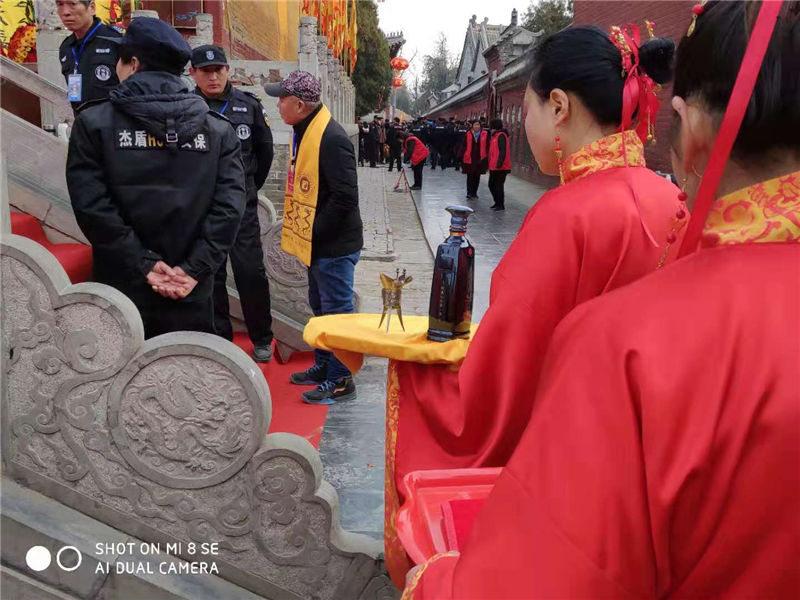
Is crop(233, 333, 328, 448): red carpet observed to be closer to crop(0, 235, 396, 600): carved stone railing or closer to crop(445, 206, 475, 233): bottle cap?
crop(0, 235, 396, 600): carved stone railing

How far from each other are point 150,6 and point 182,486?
Answer: 10.4 meters

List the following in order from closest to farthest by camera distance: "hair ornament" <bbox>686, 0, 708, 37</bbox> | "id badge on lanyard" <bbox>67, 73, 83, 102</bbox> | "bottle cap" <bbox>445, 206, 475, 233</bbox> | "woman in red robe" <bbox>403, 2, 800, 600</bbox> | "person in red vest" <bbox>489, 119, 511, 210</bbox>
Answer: "woman in red robe" <bbox>403, 2, 800, 600</bbox> < "hair ornament" <bbox>686, 0, 708, 37</bbox> < "bottle cap" <bbox>445, 206, 475, 233</bbox> < "id badge on lanyard" <bbox>67, 73, 83, 102</bbox> < "person in red vest" <bbox>489, 119, 511, 210</bbox>

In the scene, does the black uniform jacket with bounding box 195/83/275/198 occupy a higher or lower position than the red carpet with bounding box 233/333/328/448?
higher

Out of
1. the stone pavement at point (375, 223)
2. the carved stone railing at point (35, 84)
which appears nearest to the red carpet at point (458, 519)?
the carved stone railing at point (35, 84)

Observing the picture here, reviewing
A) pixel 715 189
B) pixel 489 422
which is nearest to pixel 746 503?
pixel 715 189

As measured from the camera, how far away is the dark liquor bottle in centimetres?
229

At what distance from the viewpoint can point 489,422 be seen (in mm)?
1905

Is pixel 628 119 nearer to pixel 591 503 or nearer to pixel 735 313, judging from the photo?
pixel 735 313

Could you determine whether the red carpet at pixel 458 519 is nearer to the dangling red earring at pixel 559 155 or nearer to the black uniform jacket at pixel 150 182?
the dangling red earring at pixel 559 155

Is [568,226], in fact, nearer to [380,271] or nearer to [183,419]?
[183,419]

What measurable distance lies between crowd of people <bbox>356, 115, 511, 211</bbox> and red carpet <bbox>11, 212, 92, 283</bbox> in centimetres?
1289

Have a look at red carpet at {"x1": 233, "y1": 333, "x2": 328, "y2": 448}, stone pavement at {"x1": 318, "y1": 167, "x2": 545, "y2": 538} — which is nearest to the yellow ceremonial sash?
red carpet at {"x1": 233, "y1": 333, "x2": 328, "y2": 448}

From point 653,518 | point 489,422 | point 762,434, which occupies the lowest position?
point 489,422

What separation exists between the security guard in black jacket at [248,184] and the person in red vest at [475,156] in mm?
13021
